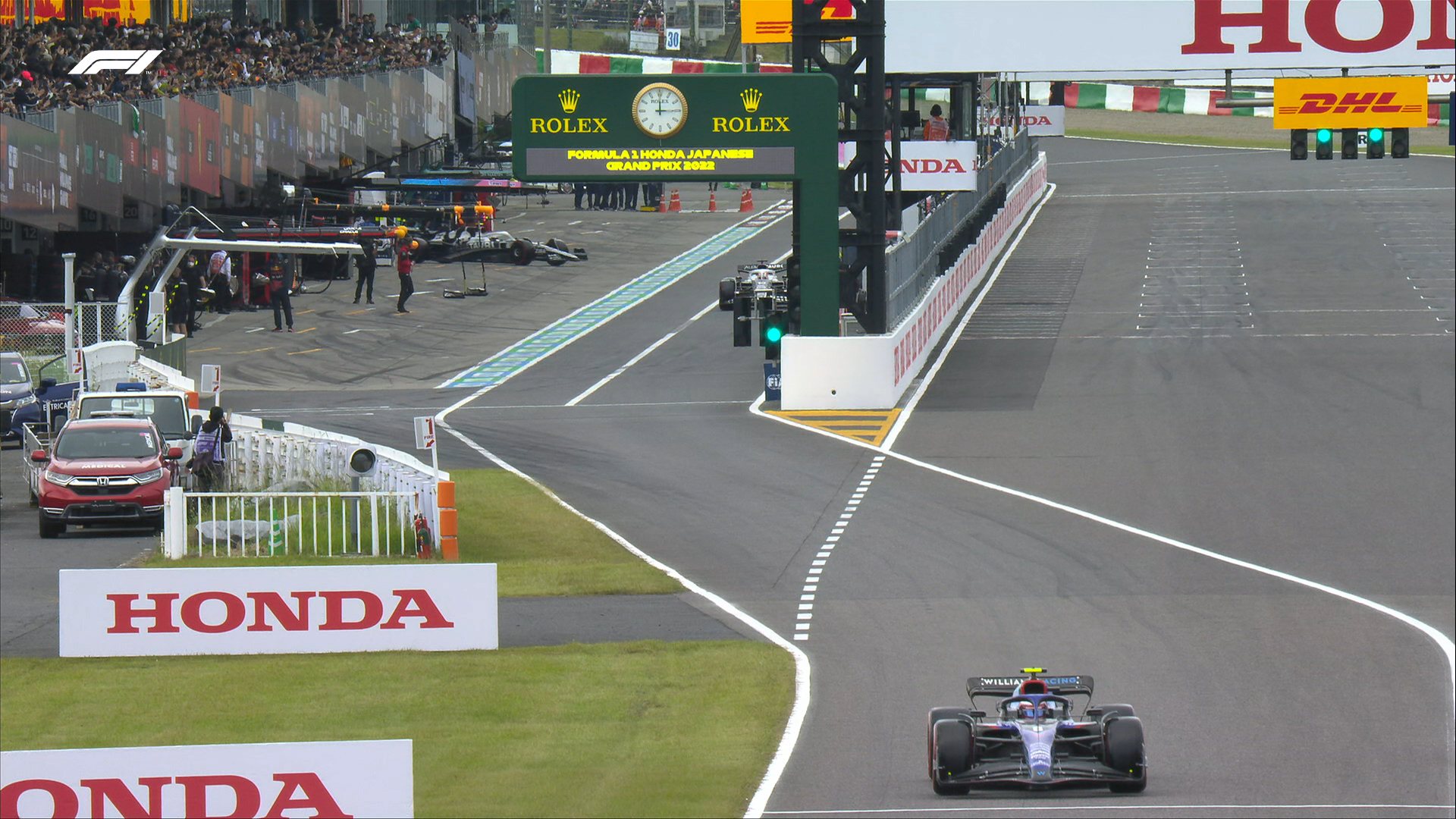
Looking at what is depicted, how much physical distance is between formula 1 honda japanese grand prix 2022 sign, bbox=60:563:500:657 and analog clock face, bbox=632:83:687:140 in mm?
16779

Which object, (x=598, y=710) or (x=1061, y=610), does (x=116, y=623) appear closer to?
(x=598, y=710)

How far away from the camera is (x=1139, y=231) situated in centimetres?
5378

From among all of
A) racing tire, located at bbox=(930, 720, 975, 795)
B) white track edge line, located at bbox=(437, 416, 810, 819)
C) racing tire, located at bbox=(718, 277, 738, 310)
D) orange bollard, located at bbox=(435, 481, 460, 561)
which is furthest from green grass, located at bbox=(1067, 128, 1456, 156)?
racing tire, located at bbox=(930, 720, 975, 795)

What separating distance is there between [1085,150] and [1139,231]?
84.0 feet

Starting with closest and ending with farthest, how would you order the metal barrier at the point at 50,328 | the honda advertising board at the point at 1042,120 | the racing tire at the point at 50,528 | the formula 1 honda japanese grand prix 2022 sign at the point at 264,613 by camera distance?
the formula 1 honda japanese grand prix 2022 sign at the point at 264,613 < the racing tire at the point at 50,528 < the metal barrier at the point at 50,328 < the honda advertising board at the point at 1042,120

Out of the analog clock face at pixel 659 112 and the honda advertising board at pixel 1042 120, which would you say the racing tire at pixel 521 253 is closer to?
the honda advertising board at pixel 1042 120

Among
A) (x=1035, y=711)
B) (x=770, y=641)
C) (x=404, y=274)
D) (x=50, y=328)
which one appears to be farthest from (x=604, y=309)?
(x=1035, y=711)

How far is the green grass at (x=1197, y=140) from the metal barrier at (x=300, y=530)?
5789cm

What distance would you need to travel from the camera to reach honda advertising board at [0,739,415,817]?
860 cm

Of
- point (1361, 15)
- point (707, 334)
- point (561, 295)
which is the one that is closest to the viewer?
point (1361, 15)

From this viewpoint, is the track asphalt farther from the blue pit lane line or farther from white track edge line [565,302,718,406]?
the blue pit lane line

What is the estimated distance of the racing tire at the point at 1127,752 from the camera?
39.4 feet

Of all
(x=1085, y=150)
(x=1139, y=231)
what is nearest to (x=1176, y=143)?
(x=1085, y=150)

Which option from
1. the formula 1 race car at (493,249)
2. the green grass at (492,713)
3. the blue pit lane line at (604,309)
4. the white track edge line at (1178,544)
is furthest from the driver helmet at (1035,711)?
the formula 1 race car at (493,249)
